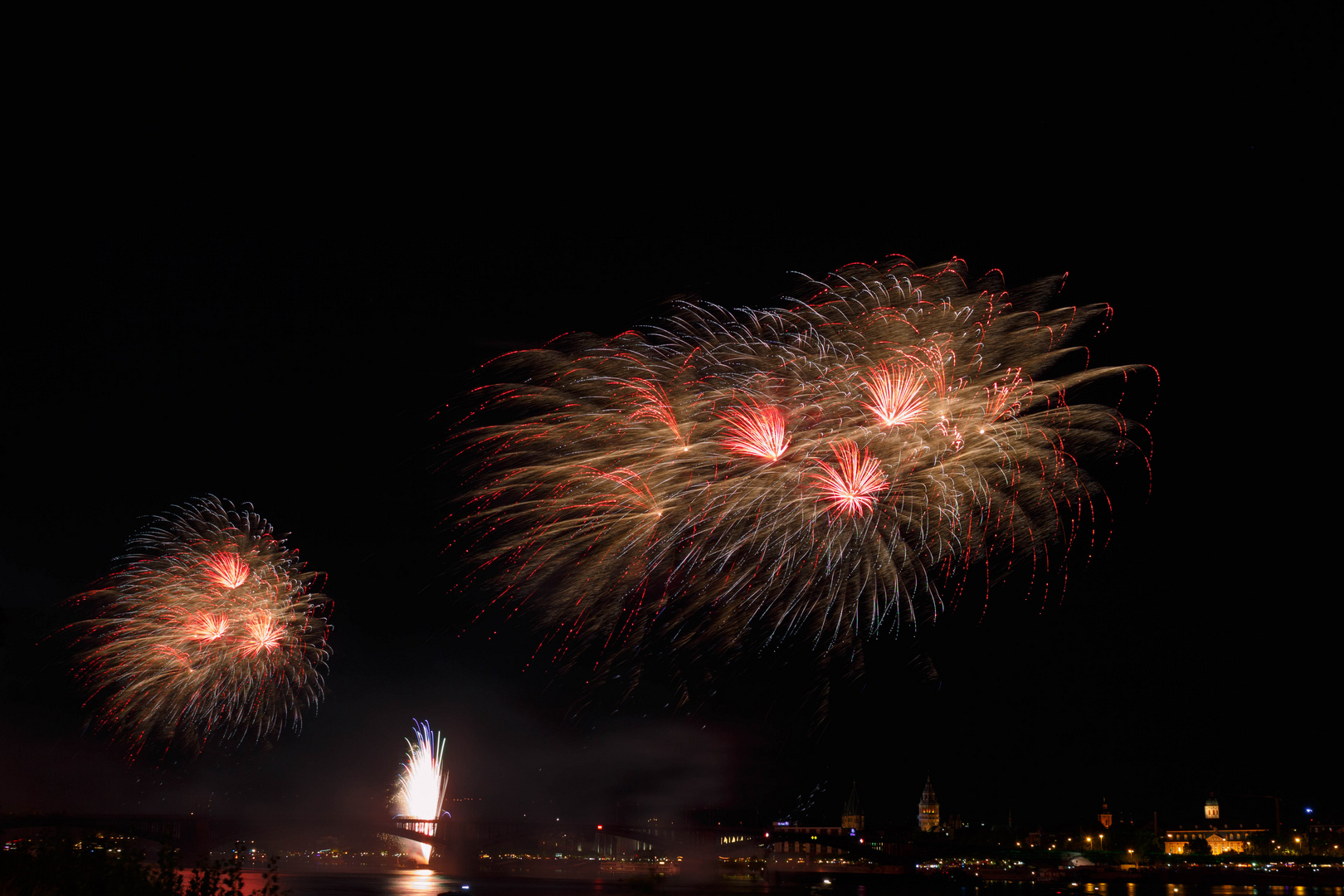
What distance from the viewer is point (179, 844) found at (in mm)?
116062

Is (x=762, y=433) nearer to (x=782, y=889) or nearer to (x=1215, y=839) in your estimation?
(x=782, y=889)

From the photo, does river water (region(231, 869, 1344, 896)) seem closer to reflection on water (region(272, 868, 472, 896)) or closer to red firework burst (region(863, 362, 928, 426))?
reflection on water (region(272, 868, 472, 896))

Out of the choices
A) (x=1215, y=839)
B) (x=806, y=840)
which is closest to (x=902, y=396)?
(x=806, y=840)

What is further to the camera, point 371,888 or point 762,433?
point 371,888

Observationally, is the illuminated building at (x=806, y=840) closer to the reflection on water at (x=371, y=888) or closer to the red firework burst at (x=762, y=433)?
the reflection on water at (x=371, y=888)

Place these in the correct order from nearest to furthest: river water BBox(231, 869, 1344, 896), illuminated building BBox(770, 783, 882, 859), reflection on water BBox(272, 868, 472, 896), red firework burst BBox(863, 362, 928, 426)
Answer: red firework burst BBox(863, 362, 928, 426) < reflection on water BBox(272, 868, 472, 896) < river water BBox(231, 869, 1344, 896) < illuminated building BBox(770, 783, 882, 859)

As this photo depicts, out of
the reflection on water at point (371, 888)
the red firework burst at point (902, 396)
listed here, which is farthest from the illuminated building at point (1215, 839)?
the red firework burst at point (902, 396)

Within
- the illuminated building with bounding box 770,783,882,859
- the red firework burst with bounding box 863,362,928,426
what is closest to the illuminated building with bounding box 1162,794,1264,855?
the illuminated building with bounding box 770,783,882,859

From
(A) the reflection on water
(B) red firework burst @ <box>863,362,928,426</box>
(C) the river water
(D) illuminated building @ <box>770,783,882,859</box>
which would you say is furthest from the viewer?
(D) illuminated building @ <box>770,783,882,859</box>

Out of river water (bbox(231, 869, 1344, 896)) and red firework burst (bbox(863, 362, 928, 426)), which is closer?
red firework burst (bbox(863, 362, 928, 426))

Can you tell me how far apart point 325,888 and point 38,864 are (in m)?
68.7

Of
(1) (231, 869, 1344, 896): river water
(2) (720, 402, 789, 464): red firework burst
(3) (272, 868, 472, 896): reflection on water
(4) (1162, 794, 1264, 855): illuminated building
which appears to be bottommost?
(3) (272, 868, 472, 896): reflection on water

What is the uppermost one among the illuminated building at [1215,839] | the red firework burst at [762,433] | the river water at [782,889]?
the red firework burst at [762,433]

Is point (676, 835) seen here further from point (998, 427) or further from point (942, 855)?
point (998, 427)
